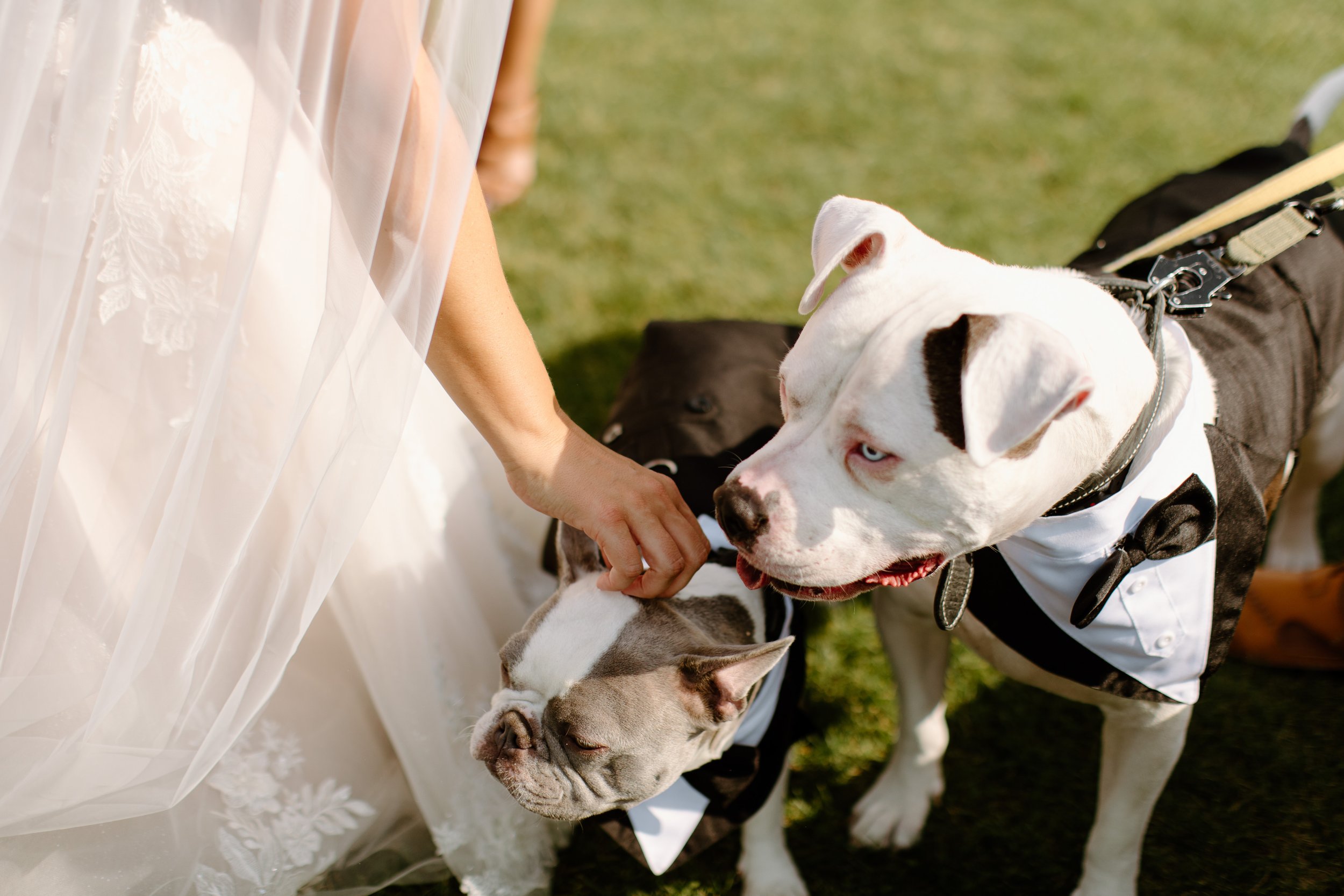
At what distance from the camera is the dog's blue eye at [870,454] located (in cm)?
166

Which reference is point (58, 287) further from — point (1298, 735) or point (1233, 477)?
point (1298, 735)

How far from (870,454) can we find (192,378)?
1302 mm

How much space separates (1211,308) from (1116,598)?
833 mm

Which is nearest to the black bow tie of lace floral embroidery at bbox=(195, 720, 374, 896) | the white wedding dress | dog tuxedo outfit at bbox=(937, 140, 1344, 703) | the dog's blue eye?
dog tuxedo outfit at bbox=(937, 140, 1344, 703)

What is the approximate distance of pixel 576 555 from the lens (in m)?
2.20

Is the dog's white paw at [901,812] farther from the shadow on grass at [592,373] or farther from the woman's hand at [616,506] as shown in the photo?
the shadow on grass at [592,373]

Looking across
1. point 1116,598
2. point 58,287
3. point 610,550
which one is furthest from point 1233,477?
point 58,287

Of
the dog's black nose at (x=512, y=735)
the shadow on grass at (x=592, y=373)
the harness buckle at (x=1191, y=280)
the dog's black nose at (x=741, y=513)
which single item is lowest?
the dog's black nose at (x=512, y=735)

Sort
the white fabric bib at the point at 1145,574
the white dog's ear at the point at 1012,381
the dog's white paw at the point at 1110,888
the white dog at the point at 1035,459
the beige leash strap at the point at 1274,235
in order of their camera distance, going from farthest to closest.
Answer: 1. the dog's white paw at the point at 1110,888
2. the beige leash strap at the point at 1274,235
3. the white fabric bib at the point at 1145,574
4. the white dog at the point at 1035,459
5. the white dog's ear at the point at 1012,381

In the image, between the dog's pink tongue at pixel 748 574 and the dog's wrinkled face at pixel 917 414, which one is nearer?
the dog's wrinkled face at pixel 917 414

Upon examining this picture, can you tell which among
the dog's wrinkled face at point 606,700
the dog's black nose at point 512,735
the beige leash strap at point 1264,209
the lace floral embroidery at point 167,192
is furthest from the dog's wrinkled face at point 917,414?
the lace floral embroidery at point 167,192

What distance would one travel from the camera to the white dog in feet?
5.26

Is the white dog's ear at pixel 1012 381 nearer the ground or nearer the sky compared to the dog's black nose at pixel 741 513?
nearer the sky

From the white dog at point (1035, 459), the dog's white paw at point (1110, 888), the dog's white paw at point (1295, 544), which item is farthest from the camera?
the dog's white paw at point (1295, 544)
